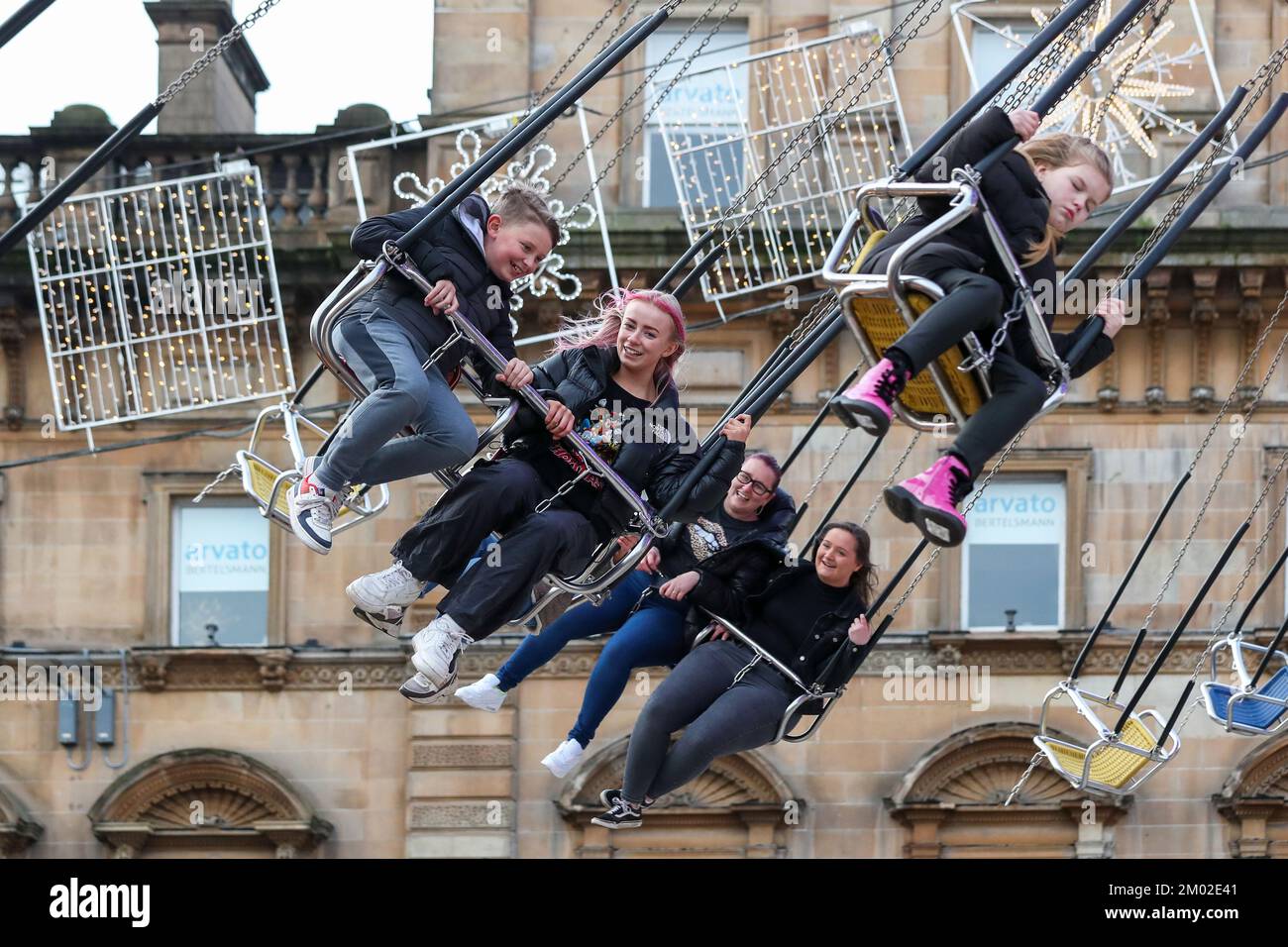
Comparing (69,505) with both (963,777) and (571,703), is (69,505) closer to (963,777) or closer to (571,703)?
(571,703)

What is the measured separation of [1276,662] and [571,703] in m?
6.11

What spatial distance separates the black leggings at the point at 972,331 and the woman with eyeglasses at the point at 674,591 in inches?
84.7

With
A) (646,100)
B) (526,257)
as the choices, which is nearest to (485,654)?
(646,100)

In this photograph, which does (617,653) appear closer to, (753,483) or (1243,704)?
(753,483)

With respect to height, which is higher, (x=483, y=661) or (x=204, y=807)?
(x=483, y=661)

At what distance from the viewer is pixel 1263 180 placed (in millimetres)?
30656

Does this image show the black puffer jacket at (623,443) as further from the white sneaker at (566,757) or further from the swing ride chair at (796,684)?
the white sneaker at (566,757)

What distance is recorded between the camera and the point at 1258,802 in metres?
29.6

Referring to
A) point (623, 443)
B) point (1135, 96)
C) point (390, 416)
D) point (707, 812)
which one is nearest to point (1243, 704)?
point (623, 443)

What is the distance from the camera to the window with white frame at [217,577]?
30609mm

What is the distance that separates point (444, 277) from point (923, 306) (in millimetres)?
2360

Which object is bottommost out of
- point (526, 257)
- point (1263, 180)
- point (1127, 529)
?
point (526, 257)

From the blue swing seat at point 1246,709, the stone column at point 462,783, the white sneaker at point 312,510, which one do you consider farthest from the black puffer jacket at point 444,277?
the stone column at point 462,783
